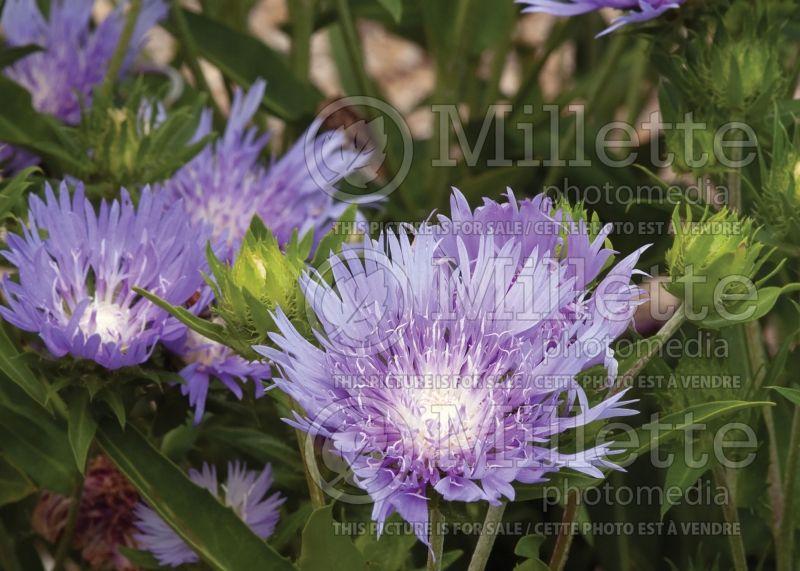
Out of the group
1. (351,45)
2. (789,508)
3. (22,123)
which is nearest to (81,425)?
(22,123)

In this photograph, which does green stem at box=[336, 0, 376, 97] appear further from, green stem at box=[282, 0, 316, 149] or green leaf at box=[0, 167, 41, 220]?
green leaf at box=[0, 167, 41, 220]

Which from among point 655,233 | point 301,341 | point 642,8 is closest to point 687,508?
point 655,233

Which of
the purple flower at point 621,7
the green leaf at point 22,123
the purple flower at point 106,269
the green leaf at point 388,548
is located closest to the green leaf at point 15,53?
the green leaf at point 22,123

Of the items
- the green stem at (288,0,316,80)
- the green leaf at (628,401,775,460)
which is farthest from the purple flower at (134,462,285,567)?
the green stem at (288,0,316,80)

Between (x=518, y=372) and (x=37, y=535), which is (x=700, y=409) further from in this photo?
(x=37, y=535)

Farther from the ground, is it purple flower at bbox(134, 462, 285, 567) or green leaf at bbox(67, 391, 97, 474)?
green leaf at bbox(67, 391, 97, 474)

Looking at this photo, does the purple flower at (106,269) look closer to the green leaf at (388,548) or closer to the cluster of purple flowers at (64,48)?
the green leaf at (388,548)
